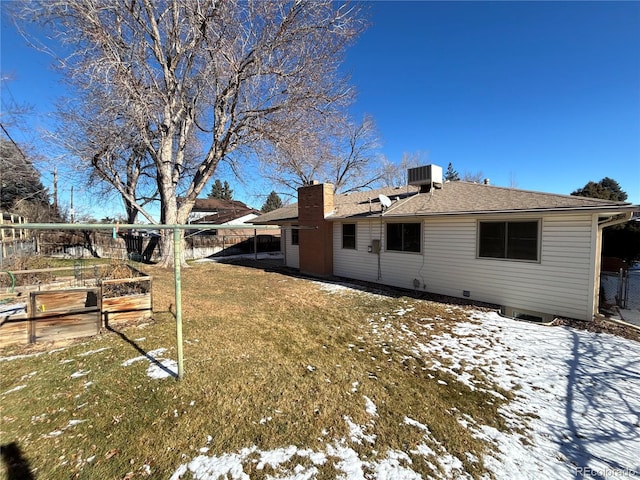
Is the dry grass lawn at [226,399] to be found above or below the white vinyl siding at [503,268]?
below

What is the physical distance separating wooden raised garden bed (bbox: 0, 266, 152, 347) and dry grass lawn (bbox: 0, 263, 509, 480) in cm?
36

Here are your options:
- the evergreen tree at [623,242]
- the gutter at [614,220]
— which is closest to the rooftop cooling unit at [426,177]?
the gutter at [614,220]

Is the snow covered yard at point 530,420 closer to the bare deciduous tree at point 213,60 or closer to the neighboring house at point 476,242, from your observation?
the neighboring house at point 476,242

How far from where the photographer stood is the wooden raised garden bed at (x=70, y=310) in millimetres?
4633

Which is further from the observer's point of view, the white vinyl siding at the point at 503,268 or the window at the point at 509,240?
the window at the point at 509,240

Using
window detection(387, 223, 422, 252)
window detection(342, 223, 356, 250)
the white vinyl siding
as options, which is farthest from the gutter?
window detection(342, 223, 356, 250)

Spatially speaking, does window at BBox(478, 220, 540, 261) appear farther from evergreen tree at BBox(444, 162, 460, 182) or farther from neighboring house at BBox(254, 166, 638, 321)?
evergreen tree at BBox(444, 162, 460, 182)

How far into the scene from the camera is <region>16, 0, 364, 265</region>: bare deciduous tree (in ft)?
32.7

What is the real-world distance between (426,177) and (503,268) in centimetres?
431

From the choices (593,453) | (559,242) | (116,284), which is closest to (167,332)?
(116,284)

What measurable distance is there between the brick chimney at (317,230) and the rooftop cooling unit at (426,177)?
3484mm

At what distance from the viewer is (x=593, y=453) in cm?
268

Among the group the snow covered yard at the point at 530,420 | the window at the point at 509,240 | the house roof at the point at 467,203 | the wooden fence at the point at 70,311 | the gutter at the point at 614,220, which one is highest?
the house roof at the point at 467,203

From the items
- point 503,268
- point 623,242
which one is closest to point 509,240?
point 503,268
